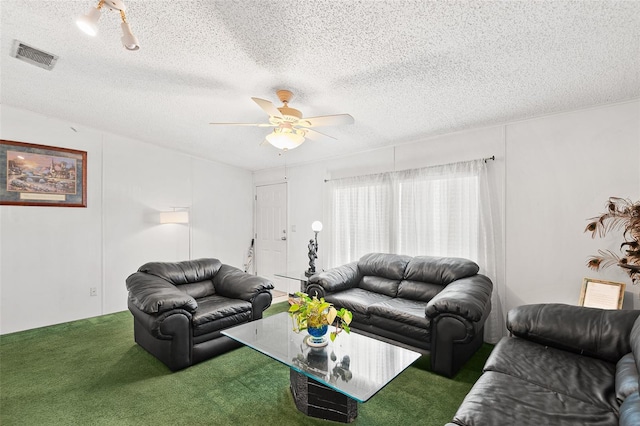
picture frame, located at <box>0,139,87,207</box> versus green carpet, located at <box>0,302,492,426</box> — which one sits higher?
picture frame, located at <box>0,139,87,207</box>

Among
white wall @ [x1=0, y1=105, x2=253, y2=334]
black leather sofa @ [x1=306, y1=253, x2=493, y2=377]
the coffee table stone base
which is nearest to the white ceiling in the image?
white wall @ [x1=0, y1=105, x2=253, y2=334]

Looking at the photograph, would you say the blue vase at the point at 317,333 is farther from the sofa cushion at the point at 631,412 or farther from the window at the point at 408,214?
the window at the point at 408,214

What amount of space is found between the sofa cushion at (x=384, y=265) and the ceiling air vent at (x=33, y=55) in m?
3.80

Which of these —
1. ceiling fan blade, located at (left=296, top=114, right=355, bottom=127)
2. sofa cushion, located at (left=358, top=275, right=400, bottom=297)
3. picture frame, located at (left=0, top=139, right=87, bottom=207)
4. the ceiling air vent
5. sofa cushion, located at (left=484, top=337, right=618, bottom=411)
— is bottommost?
sofa cushion, located at (left=484, top=337, right=618, bottom=411)

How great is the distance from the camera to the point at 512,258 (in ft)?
10.6

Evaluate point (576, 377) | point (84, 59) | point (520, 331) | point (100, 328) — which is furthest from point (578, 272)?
point (100, 328)

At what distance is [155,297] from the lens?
262 centimetres

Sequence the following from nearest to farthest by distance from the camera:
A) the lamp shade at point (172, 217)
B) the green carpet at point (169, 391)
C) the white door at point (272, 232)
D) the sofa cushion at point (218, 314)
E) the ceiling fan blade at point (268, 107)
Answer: the green carpet at point (169, 391) → the ceiling fan blade at point (268, 107) → the sofa cushion at point (218, 314) → the lamp shade at point (172, 217) → the white door at point (272, 232)

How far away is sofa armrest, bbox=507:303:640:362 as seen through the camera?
1.87 metres

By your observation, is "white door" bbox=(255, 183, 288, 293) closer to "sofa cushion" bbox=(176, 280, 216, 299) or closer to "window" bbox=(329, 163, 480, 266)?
"window" bbox=(329, 163, 480, 266)

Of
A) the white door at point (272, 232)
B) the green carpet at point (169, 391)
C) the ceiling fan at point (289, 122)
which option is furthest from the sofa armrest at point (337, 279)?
the white door at point (272, 232)

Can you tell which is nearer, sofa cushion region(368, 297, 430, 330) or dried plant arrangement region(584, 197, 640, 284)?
dried plant arrangement region(584, 197, 640, 284)

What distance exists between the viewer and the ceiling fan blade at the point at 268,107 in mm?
2305

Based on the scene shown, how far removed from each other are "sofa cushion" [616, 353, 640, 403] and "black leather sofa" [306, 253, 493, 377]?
844 mm
